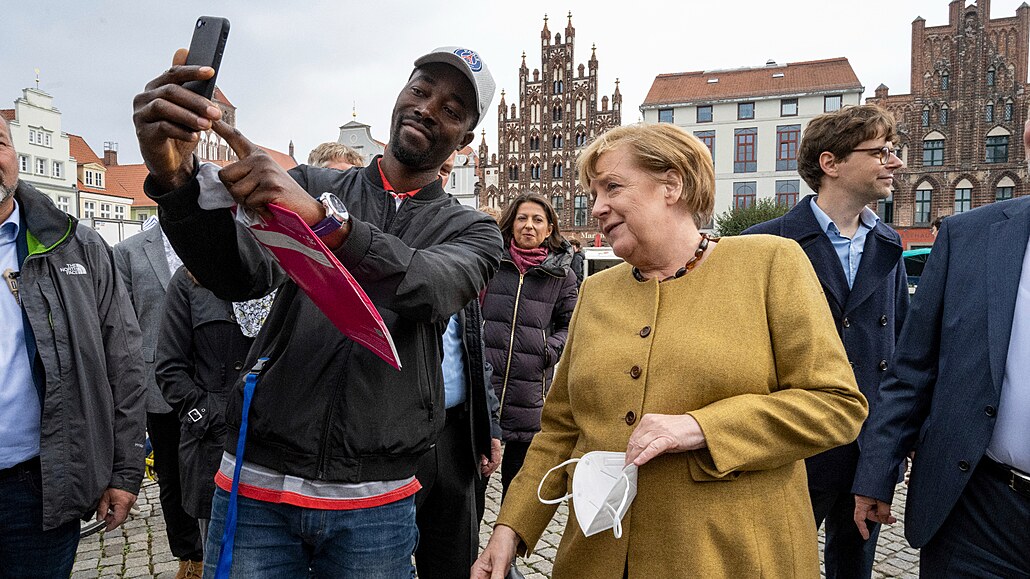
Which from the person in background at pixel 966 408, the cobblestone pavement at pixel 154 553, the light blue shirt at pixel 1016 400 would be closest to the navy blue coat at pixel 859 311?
the person in background at pixel 966 408

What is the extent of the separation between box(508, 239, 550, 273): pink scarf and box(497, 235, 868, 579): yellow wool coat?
275cm

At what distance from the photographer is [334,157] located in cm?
448

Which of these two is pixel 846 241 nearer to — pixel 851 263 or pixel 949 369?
pixel 851 263

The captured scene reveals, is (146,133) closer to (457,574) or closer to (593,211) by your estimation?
(593,211)

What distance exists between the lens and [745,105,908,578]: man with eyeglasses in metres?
3.06

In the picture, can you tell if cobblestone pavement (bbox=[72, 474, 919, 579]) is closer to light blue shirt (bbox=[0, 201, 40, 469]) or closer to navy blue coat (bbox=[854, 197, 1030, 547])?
navy blue coat (bbox=[854, 197, 1030, 547])

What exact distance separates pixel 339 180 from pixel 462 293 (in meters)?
0.53

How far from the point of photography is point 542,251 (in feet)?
15.8

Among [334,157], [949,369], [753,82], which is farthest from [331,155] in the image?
[753,82]

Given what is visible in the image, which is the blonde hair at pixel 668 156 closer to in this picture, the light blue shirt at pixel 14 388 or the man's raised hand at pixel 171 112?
the man's raised hand at pixel 171 112

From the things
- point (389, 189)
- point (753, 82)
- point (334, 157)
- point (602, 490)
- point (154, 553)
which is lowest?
point (154, 553)

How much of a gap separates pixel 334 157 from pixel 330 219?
11.1 feet

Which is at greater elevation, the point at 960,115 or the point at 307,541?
the point at 960,115

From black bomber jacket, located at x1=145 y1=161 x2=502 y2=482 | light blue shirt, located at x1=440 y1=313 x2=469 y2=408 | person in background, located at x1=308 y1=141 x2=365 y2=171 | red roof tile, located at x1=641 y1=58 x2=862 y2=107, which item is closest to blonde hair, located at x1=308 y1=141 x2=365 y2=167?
person in background, located at x1=308 y1=141 x2=365 y2=171
